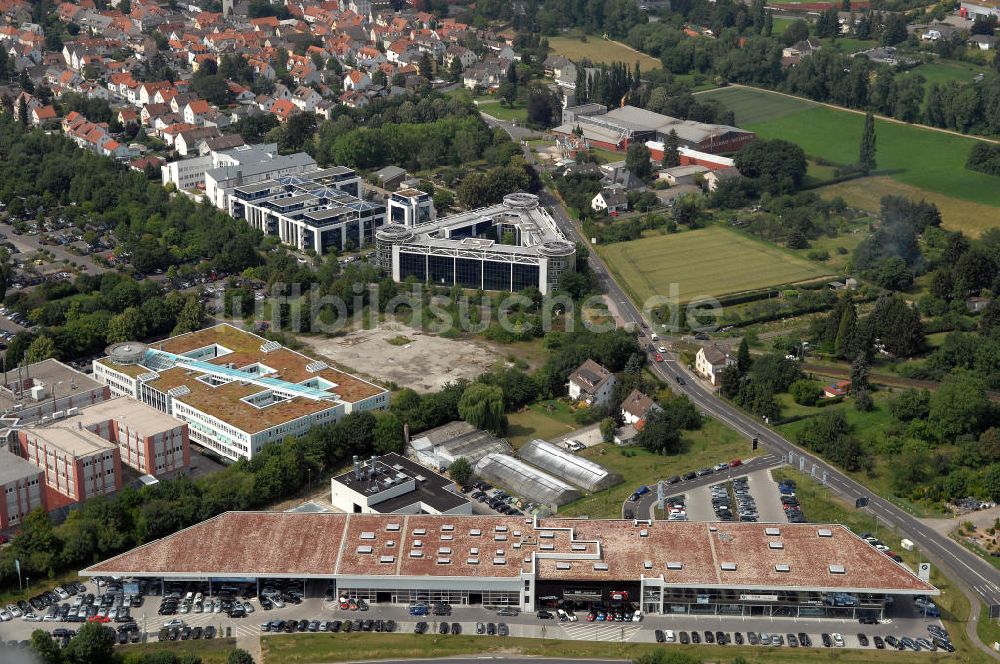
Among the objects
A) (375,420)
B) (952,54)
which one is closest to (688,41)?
(952,54)

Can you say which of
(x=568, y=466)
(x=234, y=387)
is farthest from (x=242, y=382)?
(x=568, y=466)

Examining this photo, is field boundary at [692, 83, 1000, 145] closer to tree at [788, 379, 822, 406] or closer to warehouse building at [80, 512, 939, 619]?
tree at [788, 379, 822, 406]

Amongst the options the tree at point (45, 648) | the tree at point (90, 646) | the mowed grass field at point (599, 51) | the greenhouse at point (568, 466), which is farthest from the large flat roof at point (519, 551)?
the mowed grass field at point (599, 51)

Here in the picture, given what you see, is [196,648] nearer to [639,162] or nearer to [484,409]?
[484,409]

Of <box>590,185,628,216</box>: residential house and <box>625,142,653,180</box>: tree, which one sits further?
<box>625,142,653,180</box>: tree

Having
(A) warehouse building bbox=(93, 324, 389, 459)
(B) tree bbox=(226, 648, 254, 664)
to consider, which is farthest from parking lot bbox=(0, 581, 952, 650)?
(A) warehouse building bbox=(93, 324, 389, 459)
